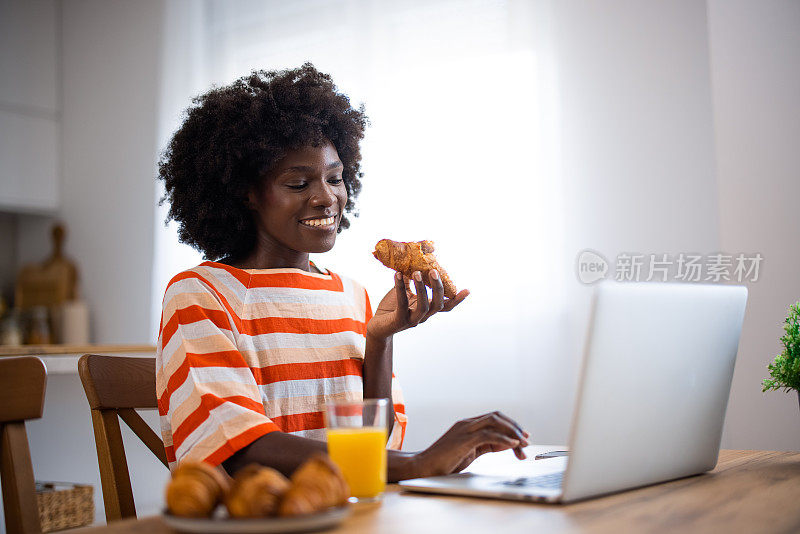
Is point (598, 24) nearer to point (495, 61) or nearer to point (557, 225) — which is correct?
point (495, 61)

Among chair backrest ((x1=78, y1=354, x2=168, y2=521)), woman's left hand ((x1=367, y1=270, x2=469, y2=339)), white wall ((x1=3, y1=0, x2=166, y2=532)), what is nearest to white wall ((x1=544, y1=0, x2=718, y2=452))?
woman's left hand ((x1=367, y1=270, x2=469, y2=339))

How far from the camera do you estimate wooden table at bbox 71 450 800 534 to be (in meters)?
0.71

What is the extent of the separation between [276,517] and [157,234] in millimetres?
2893

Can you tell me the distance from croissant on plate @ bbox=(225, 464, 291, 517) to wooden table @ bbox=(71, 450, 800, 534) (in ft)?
0.22

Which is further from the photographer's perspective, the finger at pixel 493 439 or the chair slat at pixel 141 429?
the chair slat at pixel 141 429

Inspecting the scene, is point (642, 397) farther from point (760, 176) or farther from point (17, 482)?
point (760, 176)

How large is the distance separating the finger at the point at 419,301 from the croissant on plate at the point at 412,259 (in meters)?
0.02

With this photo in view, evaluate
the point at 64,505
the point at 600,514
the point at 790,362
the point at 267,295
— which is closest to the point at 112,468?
the point at 267,295

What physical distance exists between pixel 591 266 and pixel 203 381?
1.71m

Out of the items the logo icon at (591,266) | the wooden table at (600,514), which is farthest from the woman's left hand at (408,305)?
the logo icon at (591,266)

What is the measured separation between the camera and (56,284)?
12.0 ft

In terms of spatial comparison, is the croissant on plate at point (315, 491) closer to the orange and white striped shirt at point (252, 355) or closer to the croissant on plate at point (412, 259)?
the orange and white striped shirt at point (252, 355)

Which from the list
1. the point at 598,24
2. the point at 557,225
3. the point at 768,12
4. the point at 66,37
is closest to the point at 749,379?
the point at 557,225

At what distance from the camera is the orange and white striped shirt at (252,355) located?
1073 millimetres
